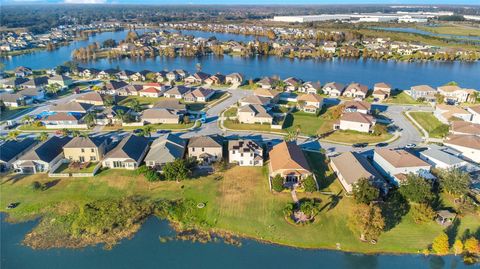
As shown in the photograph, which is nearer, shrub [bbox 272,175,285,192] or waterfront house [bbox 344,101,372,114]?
shrub [bbox 272,175,285,192]

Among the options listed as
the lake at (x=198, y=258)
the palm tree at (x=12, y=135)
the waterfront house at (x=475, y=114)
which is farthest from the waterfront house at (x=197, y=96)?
the waterfront house at (x=475, y=114)

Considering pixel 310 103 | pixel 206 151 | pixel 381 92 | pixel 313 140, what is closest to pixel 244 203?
pixel 206 151

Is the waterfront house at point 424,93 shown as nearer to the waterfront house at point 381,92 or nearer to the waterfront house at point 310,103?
the waterfront house at point 381,92

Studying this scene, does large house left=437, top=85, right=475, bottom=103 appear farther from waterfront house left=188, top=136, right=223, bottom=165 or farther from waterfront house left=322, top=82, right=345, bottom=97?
waterfront house left=188, top=136, right=223, bottom=165

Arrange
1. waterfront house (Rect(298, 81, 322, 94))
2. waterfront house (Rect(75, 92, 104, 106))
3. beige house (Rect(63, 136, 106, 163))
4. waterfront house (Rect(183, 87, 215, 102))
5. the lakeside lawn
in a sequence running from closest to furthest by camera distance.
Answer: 1. the lakeside lawn
2. beige house (Rect(63, 136, 106, 163))
3. waterfront house (Rect(75, 92, 104, 106))
4. waterfront house (Rect(183, 87, 215, 102))
5. waterfront house (Rect(298, 81, 322, 94))

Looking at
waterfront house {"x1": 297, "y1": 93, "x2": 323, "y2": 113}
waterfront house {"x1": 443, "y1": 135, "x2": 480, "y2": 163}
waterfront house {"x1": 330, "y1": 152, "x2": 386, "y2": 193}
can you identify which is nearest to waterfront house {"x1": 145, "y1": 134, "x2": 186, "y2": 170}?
waterfront house {"x1": 330, "y1": 152, "x2": 386, "y2": 193}
